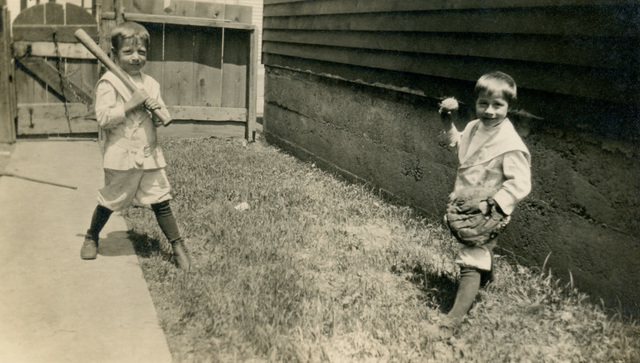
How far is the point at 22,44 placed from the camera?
303 inches

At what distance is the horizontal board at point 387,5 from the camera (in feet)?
13.0

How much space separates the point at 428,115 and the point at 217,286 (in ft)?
8.90

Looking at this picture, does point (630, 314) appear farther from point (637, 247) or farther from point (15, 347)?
point (15, 347)

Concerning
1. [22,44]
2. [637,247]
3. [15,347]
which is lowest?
[15,347]

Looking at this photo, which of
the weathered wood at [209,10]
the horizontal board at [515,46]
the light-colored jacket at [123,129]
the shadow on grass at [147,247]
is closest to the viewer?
the horizontal board at [515,46]

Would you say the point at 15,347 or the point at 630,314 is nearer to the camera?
the point at 15,347

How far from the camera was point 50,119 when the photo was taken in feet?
26.2

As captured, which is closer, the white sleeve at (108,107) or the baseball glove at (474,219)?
the baseball glove at (474,219)

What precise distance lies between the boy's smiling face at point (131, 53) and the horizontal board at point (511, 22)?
8.31ft

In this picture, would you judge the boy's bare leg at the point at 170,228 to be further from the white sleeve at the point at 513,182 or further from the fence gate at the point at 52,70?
the fence gate at the point at 52,70

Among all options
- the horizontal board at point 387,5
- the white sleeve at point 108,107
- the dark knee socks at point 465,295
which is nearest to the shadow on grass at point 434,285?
the dark knee socks at point 465,295

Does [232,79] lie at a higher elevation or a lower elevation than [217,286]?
higher

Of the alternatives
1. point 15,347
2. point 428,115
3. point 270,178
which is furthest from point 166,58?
point 15,347

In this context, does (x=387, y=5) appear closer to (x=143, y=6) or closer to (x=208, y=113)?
(x=208, y=113)
